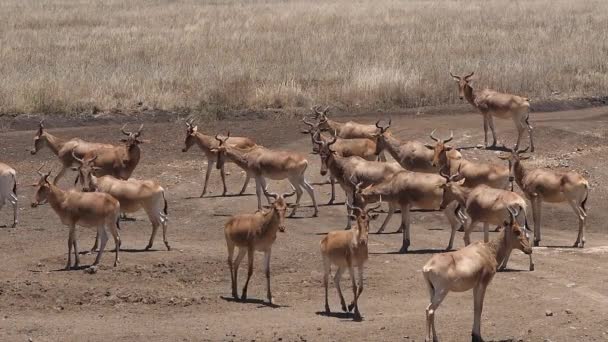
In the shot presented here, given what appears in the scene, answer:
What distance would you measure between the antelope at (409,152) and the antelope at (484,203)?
3.82 meters

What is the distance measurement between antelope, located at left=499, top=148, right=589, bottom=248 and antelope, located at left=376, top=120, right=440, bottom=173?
2.68 m

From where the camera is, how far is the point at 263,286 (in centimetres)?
1797

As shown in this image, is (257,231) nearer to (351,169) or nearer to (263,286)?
(263,286)

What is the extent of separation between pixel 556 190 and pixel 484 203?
8.08 feet

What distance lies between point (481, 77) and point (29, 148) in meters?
13.9

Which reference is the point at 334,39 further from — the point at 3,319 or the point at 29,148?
the point at 3,319

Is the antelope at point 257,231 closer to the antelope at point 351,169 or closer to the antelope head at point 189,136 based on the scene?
the antelope at point 351,169

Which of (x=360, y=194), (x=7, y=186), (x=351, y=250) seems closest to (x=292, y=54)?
(x=7, y=186)

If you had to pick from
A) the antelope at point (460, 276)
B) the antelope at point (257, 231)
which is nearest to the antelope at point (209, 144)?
the antelope at point (257, 231)

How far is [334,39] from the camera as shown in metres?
44.6

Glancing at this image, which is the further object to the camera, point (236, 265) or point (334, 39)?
point (334, 39)

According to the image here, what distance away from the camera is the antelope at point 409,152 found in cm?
2423

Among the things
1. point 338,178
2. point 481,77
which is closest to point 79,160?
point 338,178

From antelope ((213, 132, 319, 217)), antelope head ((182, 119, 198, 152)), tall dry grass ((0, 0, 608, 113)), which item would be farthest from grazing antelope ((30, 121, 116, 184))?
tall dry grass ((0, 0, 608, 113))
